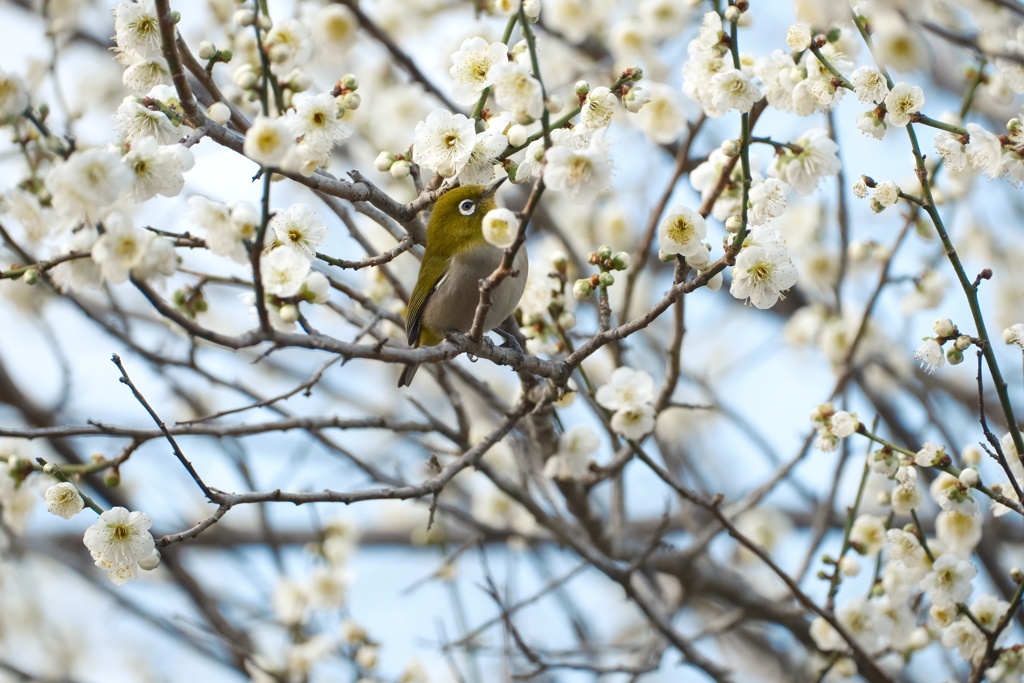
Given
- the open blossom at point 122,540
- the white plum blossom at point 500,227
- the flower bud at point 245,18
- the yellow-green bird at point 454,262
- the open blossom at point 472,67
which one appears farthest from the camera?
the yellow-green bird at point 454,262

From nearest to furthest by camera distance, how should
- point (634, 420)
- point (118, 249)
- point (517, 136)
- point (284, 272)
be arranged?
point (118, 249) → point (284, 272) → point (517, 136) → point (634, 420)

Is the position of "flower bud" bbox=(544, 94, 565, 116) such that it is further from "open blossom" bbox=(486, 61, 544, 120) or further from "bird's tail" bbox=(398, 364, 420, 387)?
"bird's tail" bbox=(398, 364, 420, 387)

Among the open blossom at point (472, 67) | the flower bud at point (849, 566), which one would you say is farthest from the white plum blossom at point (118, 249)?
the flower bud at point (849, 566)

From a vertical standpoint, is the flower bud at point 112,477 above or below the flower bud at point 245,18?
below

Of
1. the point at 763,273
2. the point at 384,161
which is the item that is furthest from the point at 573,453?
the point at 384,161

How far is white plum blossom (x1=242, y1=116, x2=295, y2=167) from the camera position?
1.54 m

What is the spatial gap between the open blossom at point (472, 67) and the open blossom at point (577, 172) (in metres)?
0.63

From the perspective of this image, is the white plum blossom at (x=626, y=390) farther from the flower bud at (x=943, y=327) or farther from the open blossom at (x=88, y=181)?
the open blossom at (x=88, y=181)

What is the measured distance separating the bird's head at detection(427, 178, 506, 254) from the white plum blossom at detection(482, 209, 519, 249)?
110 centimetres

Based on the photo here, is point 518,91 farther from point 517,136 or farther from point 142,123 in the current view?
point 142,123

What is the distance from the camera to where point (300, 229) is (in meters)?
2.11

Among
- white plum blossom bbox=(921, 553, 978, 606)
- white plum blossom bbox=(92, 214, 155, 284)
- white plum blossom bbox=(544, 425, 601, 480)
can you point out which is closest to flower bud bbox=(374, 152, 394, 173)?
white plum blossom bbox=(92, 214, 155, 284)

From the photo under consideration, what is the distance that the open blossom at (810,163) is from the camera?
7.65 feet

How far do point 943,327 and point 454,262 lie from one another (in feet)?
5.11
